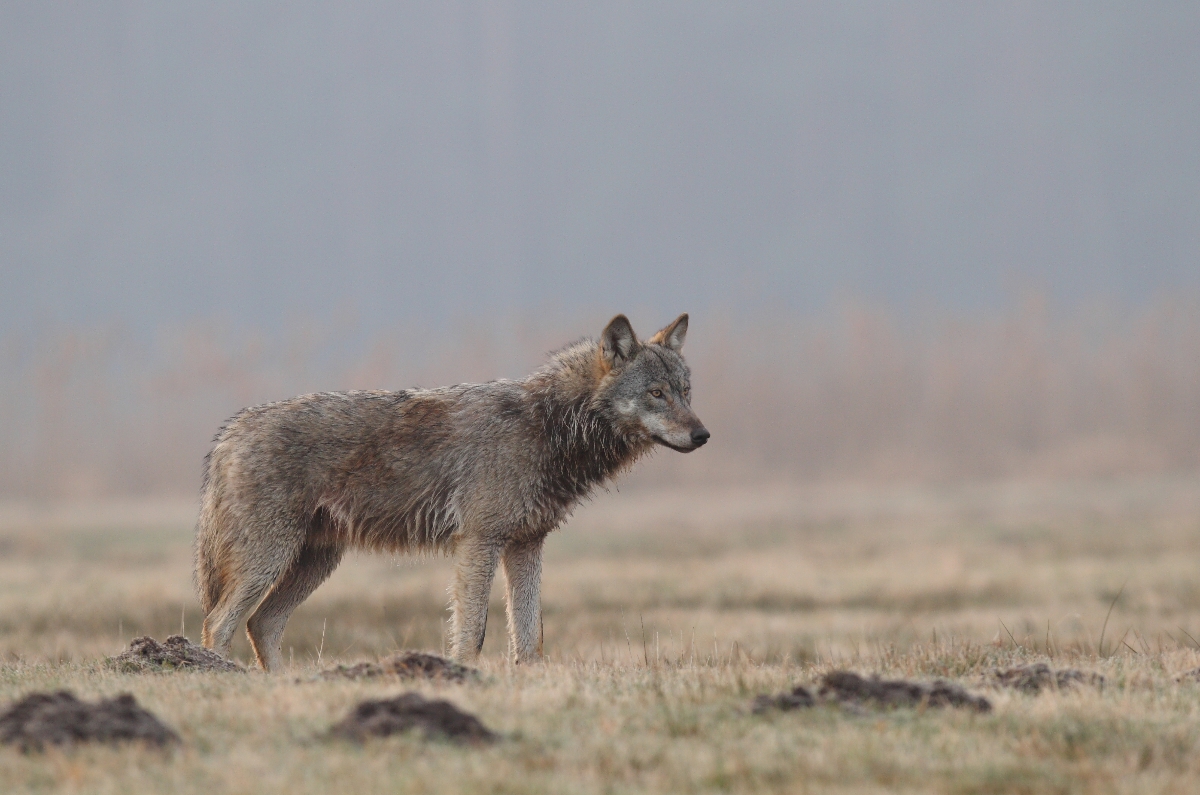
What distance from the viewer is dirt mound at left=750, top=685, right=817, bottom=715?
7.09 meters

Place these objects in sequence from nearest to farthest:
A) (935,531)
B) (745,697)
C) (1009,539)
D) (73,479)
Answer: (745,697) → (1009,539) → (935,531) → (73,479)

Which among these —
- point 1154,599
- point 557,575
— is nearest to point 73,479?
point 557,575

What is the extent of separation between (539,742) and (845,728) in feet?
5.33

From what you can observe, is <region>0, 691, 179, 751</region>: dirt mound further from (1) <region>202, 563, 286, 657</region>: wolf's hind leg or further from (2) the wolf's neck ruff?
(2) the wolf's neck ruff

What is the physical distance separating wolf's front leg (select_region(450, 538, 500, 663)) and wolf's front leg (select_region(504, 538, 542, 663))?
0.35 m

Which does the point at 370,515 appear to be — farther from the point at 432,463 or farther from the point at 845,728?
the point at 845,728

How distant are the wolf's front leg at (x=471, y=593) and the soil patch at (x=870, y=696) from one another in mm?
3851

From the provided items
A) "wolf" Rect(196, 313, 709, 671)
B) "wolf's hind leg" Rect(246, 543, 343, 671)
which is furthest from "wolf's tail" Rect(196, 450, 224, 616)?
"wolf's hind leg" Rect(246, 543, 343, 671)

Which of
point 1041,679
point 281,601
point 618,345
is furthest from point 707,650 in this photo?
point 1041,679

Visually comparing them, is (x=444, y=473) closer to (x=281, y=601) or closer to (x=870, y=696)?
(x=281, y=601)

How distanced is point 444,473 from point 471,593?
1.07 m

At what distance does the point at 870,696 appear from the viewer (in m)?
7.30

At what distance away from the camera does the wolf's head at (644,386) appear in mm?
10797

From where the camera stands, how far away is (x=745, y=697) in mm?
7516
